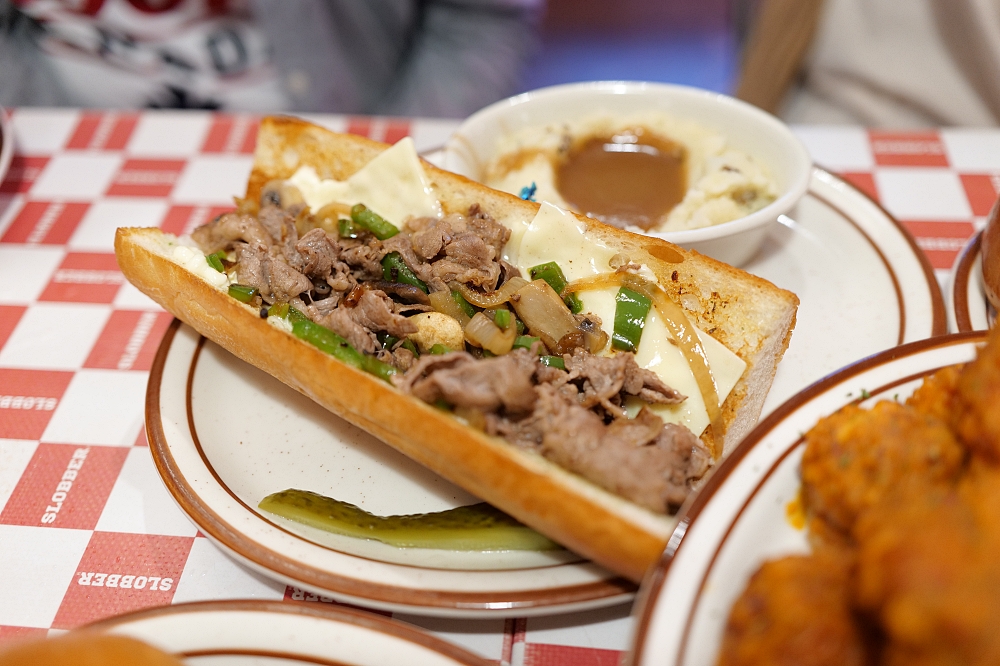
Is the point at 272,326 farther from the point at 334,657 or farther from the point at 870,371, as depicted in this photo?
the point at 870,371

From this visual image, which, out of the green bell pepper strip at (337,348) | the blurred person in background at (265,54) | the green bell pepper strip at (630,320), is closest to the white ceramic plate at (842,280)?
the green bell pepper strip at (630,320)

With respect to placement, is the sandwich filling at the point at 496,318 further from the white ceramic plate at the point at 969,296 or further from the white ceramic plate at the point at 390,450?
the white ceramic plate at the point at 969,296

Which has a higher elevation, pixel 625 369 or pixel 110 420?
pixel 625 369

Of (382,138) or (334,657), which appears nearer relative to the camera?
(334,657)

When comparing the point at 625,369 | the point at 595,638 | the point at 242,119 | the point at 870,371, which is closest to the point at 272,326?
the point at 625,369

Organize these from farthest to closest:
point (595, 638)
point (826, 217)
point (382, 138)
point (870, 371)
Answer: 1. point (382, 138)
2. point (826, 217)
3. point (595, 638)
4. point (870, 371)

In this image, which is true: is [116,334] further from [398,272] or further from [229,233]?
[398,272]

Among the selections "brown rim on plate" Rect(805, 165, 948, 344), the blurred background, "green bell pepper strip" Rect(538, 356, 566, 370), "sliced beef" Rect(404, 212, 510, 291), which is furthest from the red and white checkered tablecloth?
the blurred background
